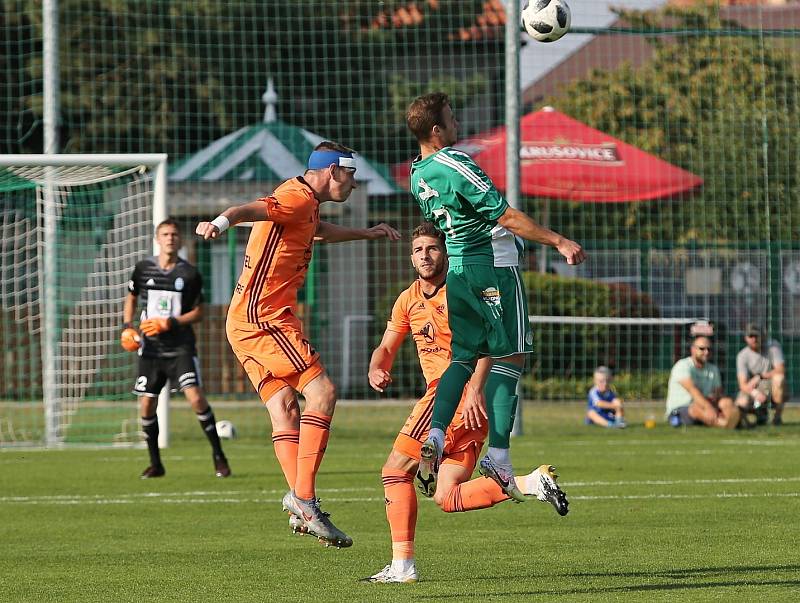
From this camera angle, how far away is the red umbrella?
70.5 feet

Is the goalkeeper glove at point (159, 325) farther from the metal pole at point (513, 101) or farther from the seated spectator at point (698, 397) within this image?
the seated spectator at point (698, 397)

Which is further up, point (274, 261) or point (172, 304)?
point (274, 261)

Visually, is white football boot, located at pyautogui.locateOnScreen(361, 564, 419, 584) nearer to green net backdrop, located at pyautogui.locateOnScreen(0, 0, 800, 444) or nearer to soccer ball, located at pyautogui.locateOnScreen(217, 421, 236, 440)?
soccer ball, located at pyautogui.locateOnScreen(217, 421, 236, 440)

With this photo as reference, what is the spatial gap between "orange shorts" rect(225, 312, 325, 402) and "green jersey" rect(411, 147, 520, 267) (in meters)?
1.06

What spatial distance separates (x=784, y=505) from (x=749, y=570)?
3025 millimetres

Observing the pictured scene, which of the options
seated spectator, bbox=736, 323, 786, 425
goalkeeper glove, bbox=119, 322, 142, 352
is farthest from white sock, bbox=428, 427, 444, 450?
seated spectator, bbox=736, 323, 786, 425

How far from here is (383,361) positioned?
27.3 ft

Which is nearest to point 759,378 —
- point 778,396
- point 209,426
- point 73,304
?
point 778,396

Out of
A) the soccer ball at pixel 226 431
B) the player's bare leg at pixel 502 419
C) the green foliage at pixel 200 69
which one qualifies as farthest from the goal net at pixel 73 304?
the player's bare leg at pixel 502 419

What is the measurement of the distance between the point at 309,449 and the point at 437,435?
982 millimetres

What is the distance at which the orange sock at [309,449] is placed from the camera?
762cm

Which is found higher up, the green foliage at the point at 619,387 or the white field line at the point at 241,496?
the green foliage at the point at 619,387

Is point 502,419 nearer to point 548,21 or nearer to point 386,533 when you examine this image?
point 386,533

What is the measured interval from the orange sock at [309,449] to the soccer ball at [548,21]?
162 inches
